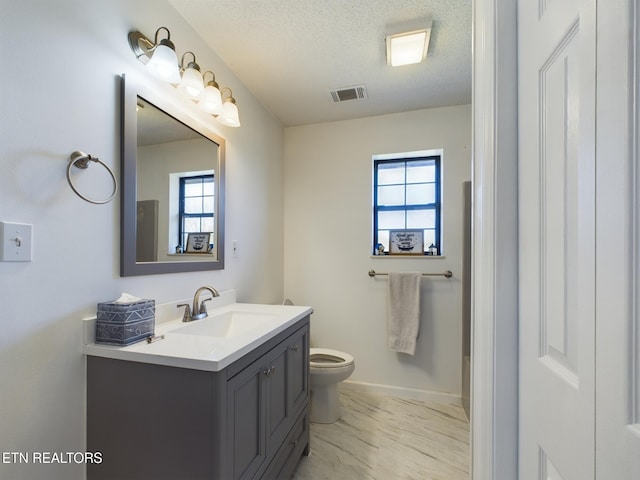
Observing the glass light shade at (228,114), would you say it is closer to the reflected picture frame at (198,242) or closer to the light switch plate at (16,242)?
the reflected picture frame at (198,242)

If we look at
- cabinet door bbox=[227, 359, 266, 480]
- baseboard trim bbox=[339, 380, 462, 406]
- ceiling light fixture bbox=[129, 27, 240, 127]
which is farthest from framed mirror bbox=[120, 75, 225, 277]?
baseboard trim bbox=[339, 380, 462, 406]

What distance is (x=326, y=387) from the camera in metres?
2.11

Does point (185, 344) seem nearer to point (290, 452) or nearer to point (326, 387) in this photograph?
point (290, 452)

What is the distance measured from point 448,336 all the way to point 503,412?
1845mm

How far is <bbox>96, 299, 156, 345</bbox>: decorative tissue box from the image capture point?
1.06 meters

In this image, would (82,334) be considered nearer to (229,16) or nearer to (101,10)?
(101,10)

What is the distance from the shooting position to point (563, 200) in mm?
520

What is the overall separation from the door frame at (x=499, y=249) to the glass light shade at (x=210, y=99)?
4.28 ft

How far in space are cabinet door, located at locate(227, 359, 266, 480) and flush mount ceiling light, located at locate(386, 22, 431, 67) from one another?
177 cm

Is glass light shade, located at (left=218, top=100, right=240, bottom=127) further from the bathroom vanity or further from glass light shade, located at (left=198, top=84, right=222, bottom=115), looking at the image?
the bathroom vanity

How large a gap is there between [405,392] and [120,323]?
222 cm

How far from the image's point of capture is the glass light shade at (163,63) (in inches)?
49.3

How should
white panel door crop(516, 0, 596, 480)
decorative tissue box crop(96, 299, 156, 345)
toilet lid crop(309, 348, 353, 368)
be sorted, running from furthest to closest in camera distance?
toilet lid crop(309, 348, 353, 368), decorative tissue box crop(96, 299, 156, 345), white panel door crop(516, 0, 596, 480)

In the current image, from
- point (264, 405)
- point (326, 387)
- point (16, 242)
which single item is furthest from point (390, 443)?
point (16, 242)
